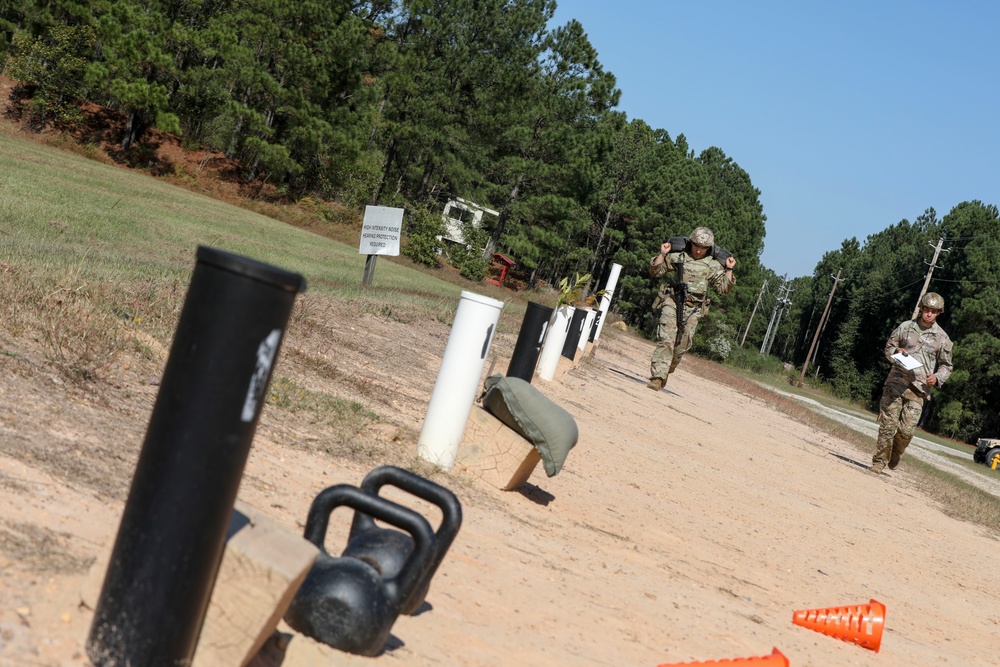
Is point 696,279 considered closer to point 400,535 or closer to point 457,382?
point 457,382

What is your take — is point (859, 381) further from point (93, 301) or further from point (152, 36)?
point (93, 301)

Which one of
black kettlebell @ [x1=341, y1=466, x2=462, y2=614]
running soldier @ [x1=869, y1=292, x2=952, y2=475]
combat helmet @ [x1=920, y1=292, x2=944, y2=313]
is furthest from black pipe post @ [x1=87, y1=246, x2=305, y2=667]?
combat helmet @ [x1=920, y1=292, x2=944, y2=313]

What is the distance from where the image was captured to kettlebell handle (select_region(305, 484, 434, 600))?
3.71 meters

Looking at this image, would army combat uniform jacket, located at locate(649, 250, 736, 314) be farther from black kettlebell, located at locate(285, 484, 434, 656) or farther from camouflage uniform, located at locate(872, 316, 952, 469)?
black kettlebell, located at locate(285, 484, 434, 656)

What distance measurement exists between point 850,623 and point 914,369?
10.1m

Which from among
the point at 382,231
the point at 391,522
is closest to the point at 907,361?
the point at 382,231

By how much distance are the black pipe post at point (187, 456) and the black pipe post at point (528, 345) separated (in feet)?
25.1

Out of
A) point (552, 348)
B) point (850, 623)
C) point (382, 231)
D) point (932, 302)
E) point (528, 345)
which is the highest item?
point (932, 302)

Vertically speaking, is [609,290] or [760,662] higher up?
[609,290]

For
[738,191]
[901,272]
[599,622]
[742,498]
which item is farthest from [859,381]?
[599,622]

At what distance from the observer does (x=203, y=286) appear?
2807mm

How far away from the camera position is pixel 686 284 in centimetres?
1816

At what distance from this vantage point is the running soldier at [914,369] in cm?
1591

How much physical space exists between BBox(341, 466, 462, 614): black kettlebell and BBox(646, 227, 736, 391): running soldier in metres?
14.1
